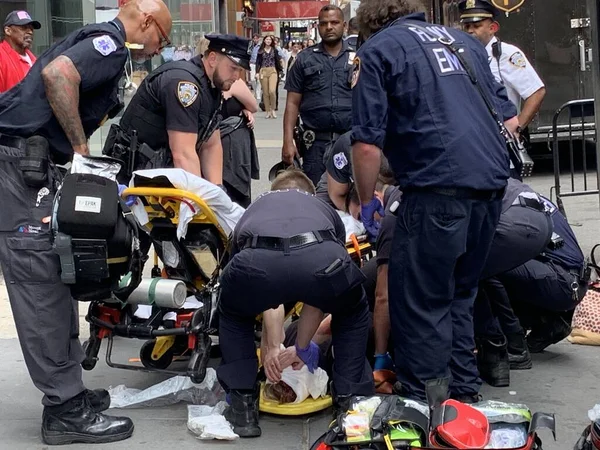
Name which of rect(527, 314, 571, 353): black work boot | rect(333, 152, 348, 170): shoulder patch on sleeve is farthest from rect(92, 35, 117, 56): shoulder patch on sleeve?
rect(527, 314, 571, 353): black work boot

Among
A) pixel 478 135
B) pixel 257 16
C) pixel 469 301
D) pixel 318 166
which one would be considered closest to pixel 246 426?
pixel 469 301

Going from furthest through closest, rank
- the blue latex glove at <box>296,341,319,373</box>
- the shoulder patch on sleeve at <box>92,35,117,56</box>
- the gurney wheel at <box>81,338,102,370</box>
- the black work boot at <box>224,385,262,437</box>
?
the gurney wheel at <box>81,338,102,370</box> < the blue latex glove at <box>296,341,319,373</box> < the black work boot at <box>224,385,262,437</box> < the shoulder patch on sleeve at <box>92,35,117,56</box>

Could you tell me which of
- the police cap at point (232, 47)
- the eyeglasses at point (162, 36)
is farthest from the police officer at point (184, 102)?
the eyeglasses at point (162, 36)

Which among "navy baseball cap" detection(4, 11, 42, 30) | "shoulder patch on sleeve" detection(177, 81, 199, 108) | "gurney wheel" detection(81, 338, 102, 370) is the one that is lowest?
"gurney wheel" detection(81, 338, 102, 370)

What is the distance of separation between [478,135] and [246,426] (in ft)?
5.24

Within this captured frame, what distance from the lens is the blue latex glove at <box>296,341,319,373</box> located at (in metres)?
4.56

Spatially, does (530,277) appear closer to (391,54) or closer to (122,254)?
(391,54)

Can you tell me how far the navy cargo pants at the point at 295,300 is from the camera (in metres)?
4.19

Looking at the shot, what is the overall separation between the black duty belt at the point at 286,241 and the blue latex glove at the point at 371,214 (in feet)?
1.51

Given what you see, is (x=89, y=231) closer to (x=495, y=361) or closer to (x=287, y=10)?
(x=495, y=361)

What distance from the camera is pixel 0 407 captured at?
16.0 ft

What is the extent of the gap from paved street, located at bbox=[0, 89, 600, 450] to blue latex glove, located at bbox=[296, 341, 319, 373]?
24 cm

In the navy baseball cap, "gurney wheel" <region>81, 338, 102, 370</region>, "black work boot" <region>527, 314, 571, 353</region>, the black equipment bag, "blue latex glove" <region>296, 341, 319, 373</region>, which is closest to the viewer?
the black equipment bag

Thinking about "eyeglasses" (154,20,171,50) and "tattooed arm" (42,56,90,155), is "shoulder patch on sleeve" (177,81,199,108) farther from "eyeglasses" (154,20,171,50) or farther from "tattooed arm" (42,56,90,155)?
"tattooed arm" (42,56,90,155)
